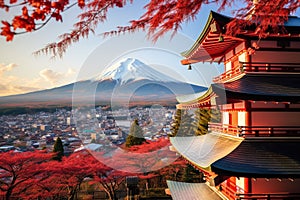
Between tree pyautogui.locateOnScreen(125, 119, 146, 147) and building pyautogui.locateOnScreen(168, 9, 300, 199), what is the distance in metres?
14.3

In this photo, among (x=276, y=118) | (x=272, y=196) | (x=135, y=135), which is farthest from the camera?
(x=135, y=135)

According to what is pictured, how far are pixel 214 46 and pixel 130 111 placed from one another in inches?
590

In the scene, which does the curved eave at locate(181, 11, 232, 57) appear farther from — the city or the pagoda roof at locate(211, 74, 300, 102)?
the city

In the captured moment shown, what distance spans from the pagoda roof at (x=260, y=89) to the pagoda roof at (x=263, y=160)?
1.14 meters

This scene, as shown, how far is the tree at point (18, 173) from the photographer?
14.8m

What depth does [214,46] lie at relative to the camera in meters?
8.47

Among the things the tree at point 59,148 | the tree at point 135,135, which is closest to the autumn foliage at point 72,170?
the tree at point 135,135

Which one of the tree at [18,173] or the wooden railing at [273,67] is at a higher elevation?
the wooden railing at [273,67]

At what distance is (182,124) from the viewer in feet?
84.6

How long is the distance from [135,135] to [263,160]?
16637 mm

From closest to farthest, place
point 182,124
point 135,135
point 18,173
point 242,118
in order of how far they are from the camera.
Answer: point 242,118, point 18,173, point 135,135, point 182,124

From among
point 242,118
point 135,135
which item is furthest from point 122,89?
point 242,118

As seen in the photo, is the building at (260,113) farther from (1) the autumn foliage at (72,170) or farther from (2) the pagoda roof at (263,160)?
(1) the autumn foliage at (72,170)

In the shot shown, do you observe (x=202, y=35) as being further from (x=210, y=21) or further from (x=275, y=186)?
(x=275, y=186)
